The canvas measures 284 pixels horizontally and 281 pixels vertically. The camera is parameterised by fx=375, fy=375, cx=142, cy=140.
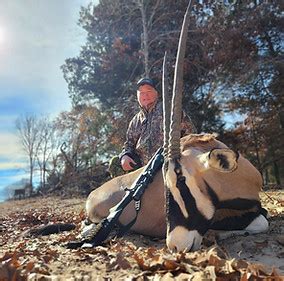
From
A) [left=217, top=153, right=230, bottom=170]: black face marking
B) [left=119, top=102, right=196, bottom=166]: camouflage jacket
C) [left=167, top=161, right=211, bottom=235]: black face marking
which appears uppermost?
[left=119, top=102, right=196, bottom=166]: camouflage jacket

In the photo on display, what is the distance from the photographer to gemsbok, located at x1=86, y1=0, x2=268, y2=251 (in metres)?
2.76

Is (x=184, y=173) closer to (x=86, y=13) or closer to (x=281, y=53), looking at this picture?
(x=281, y=53)

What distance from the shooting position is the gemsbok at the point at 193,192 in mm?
2758

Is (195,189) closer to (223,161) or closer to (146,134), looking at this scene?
(223,161)

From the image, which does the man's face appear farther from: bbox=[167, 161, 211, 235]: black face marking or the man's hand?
bbox=[167, 161, 211, 235]: black face marking

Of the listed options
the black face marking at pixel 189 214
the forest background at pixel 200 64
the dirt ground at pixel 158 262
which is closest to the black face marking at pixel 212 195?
the black face marking at pixel 189 214

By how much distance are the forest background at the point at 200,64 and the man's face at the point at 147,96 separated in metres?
5.98

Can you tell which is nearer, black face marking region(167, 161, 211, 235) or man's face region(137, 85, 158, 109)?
black face marking region(167, 161, 211, 235)

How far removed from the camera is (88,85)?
48.3 ft

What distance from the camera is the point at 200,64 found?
12734 millimetres

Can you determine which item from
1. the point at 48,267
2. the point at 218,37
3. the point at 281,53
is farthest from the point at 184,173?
the point at 281,53

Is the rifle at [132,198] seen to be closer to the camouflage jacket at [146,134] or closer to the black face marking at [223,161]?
the black face marking at [223,161]

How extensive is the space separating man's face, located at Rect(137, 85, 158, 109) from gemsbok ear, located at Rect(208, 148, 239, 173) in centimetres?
253

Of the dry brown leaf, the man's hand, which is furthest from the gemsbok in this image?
the man's hand
